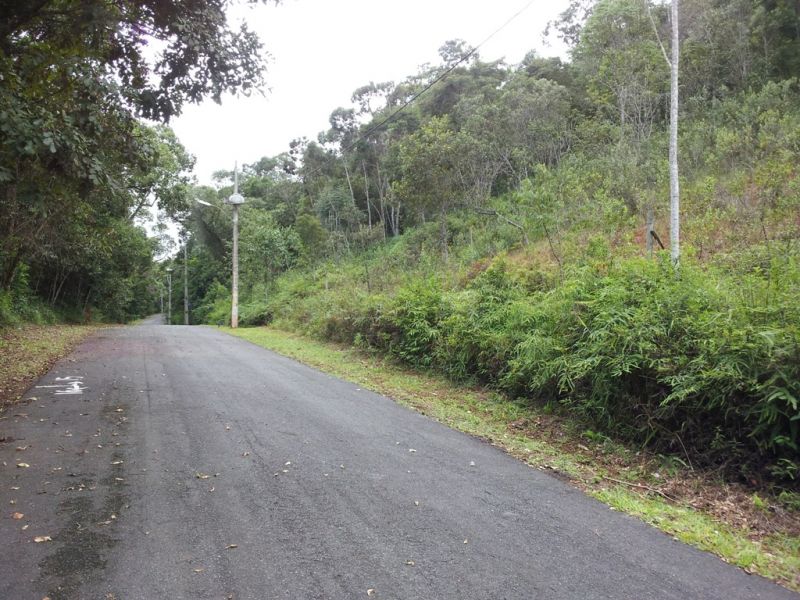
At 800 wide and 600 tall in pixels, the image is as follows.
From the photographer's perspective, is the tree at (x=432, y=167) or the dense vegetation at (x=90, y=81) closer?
the dense vegetation at (x=90, y=81)

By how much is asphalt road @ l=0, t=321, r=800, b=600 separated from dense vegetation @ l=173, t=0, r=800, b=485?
5.45 ft

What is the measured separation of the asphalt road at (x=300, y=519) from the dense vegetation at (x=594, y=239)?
1662 millimetres

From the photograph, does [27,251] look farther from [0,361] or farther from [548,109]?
[548,109]

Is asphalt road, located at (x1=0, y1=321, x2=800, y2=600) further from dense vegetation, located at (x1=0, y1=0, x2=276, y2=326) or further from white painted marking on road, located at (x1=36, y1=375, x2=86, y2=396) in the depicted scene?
dense vegetation, located at (x1=0, y1=0, x2=276, y2=326)

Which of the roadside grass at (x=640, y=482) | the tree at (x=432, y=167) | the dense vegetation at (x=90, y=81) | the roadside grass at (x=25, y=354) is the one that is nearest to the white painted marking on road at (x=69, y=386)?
the roadside grass at (x=25, y=354)

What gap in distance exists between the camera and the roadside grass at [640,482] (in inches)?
148

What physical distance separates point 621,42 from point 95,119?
21216mm

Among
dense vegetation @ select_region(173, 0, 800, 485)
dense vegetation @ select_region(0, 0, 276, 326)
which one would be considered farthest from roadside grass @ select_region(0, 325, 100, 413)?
dense vegetation @ select_region(173, 0, 800, 485)

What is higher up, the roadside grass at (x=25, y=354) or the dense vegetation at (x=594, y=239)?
the dense vegetation at (x=594, y=239)

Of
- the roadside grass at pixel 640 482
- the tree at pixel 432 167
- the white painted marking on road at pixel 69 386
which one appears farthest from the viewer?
the tree at pixel 432 167

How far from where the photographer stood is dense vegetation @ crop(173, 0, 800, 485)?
524 centimetres

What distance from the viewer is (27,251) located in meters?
18.7

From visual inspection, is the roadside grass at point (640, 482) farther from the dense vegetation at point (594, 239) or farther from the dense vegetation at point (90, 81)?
the dense vegetation at point (90, 81)

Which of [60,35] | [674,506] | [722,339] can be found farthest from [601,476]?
[60,35]
